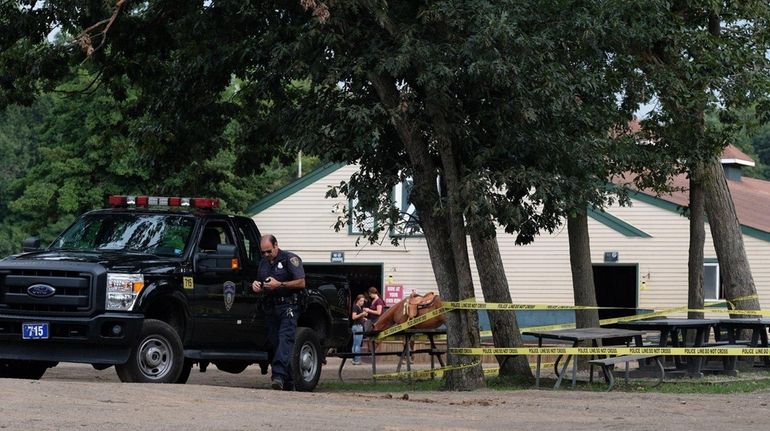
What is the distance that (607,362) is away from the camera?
16.0 meters

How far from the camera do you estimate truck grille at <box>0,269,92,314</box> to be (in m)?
14.0

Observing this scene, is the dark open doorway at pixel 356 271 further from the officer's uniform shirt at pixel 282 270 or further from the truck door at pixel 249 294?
the officer's uniform shirt at pixel 282 270

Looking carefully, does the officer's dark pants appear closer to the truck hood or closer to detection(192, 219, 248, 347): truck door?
detection(192, 219, 248, 347): truck door

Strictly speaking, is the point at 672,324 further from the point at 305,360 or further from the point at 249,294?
the point at 249,294

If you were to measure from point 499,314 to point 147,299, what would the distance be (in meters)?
5.81

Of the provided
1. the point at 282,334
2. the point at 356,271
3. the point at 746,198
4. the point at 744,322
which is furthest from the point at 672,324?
the point at 746,198

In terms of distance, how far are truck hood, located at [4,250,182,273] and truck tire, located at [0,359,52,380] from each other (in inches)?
52.5

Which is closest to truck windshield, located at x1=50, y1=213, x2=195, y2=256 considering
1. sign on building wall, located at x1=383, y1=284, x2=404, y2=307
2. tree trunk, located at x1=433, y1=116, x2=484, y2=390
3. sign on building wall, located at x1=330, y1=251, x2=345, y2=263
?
tree trunk, located at x1=433, y1=116, x2=484, y2=390

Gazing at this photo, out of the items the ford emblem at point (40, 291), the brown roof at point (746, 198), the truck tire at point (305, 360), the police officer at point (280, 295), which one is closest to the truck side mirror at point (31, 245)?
the ford emblem at point (40, 291)

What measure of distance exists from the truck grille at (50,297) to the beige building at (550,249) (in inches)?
902

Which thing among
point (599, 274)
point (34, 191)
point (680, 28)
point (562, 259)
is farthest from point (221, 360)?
point (34, 191)

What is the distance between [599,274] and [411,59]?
29.0m

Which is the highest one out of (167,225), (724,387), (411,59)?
(411,59)

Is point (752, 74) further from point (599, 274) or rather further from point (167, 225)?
point (599, 274)
